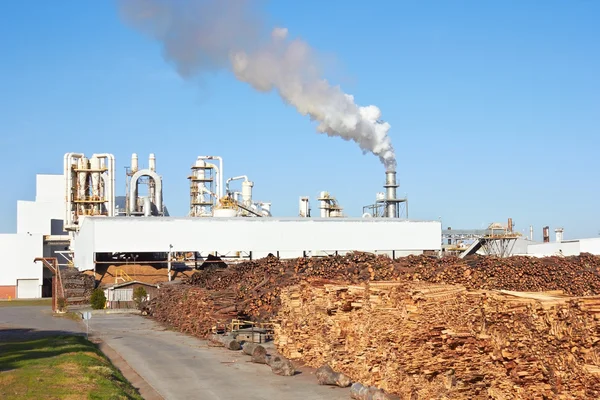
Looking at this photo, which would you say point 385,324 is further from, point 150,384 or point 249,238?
point 249,238

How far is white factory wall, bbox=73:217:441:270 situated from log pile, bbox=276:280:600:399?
42.6m

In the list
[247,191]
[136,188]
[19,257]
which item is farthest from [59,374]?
[247,191]

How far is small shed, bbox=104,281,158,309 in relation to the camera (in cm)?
5475

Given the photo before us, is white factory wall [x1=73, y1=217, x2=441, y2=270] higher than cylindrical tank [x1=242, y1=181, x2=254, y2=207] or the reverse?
the reverse

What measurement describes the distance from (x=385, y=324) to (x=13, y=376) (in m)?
11.1

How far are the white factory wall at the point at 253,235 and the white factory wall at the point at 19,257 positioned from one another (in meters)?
12.0

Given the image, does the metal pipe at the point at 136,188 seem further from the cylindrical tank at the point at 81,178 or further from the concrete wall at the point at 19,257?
the concrete wall at the point at 19,257

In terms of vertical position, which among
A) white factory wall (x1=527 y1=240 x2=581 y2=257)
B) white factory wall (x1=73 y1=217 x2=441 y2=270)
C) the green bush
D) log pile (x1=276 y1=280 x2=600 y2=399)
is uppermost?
white factory wall (x1=73 y1=217 x2=441 y2=270)

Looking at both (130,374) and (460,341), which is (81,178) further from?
(460,341)

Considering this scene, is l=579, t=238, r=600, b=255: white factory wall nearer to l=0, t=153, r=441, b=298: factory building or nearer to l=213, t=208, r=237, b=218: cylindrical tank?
l=0, t=153, r=441, b=298: factory building

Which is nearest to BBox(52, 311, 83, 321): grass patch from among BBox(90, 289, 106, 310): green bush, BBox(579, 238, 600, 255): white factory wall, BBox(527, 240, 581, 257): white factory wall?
BBox(90, 289, 106, 310): green bush

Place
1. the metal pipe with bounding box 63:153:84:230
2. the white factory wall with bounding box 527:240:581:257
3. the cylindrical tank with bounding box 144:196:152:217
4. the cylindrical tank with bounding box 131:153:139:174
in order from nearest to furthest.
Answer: the white factory wall with bounding box 527:240:581:257 → the cylindrical tank with bounding box 144:196:152:217 → the metal pipe with bounding box 63:153:84:230 → the cylindrical tank with bounding box 131:153:139:174

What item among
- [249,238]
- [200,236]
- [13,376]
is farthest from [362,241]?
[13,376]

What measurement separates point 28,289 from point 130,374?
62.7m
